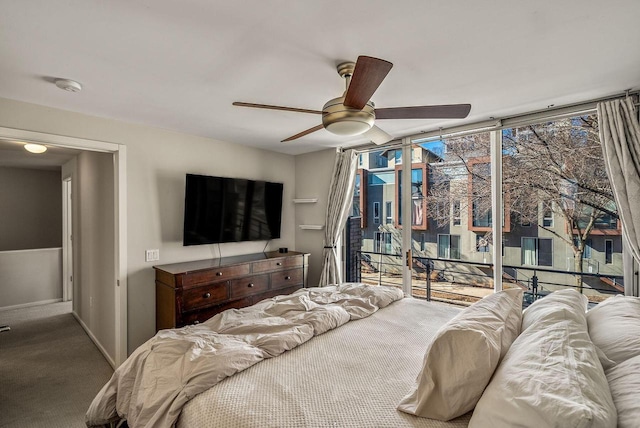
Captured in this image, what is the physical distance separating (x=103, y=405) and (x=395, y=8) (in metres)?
2.55

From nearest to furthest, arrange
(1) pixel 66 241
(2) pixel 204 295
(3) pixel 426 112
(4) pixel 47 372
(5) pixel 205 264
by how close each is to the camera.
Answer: (3) pixel 426 112, (4) pixel 47 372, (2) pixel 204 295, (5) pixel 205 264, (1) pixel 66 241

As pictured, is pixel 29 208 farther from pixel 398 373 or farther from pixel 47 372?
pixel 398 373

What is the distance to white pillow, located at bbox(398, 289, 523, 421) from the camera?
1.14 m

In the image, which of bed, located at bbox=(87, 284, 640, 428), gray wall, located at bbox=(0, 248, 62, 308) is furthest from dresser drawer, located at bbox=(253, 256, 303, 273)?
gray wall, located at bbox=(0, 248, 62, 308)

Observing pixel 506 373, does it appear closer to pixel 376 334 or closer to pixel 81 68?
pixel 376 334

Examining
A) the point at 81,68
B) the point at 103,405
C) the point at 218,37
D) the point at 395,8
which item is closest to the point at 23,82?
the point at 81,68

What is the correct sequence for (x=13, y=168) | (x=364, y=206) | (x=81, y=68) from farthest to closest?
(x=13, y=168) → (x=364, y=206) → (x=81, y=68)

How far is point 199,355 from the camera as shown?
147 centimetres

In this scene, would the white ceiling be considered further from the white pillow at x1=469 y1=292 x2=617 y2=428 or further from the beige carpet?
the beige carpet

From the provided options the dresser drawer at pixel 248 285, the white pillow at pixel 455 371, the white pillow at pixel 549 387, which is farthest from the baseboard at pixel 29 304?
the white pillow at pixel 549 387

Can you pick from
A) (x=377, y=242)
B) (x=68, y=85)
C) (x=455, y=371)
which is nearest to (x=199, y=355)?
(x=455, y=371)

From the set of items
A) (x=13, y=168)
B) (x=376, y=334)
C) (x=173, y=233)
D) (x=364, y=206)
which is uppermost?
(x=13, y=168)

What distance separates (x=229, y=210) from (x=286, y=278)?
111 cm

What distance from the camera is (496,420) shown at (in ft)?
3.06
